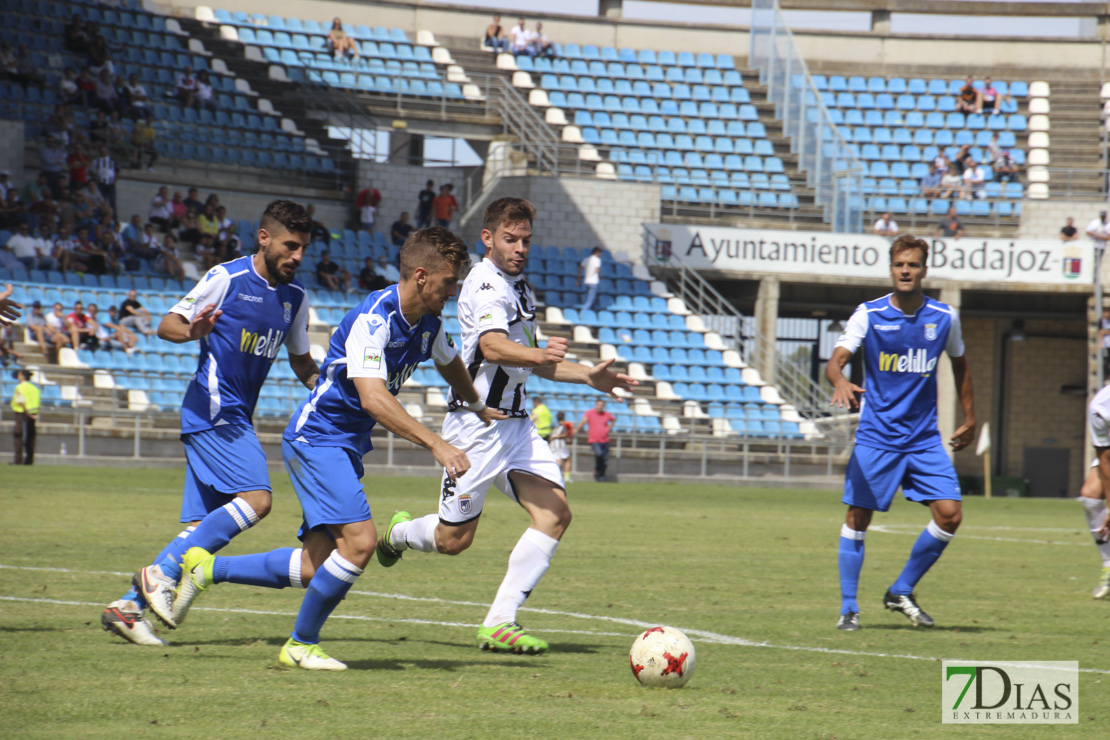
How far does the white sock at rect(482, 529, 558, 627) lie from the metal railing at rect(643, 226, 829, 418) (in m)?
22.6

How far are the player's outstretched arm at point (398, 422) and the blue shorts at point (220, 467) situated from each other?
1.06 metres

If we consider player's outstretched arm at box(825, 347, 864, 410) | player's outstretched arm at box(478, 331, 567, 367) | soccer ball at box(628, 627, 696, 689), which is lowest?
soccer ball at box(628, 627, 696, 689)

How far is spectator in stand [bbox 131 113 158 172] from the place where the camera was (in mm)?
29000

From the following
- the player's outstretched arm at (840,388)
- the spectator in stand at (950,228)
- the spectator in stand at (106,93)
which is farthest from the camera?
the spectator in stand at (950,228)

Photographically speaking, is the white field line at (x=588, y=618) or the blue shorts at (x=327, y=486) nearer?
the blue shorts at (x=327, y=486)

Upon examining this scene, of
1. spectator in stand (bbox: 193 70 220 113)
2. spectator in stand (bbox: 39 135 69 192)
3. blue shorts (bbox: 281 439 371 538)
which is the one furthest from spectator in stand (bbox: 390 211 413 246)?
blue shorts (bbox: 281 439 371 538)

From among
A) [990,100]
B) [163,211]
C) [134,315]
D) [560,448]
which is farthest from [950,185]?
[134,315]

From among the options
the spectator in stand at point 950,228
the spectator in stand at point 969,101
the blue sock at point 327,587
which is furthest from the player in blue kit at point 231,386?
the spectator in stand at point 969,101

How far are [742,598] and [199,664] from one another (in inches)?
170

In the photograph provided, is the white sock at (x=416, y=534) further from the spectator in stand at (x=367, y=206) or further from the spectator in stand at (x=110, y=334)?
the spectator in stand at (x=367, y=206)

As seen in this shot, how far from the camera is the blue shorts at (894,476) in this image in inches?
316

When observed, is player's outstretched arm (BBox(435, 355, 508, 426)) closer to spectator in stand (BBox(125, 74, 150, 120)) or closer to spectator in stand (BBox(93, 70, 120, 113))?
spectator in stand (BBox(93, 70, 120, 113))

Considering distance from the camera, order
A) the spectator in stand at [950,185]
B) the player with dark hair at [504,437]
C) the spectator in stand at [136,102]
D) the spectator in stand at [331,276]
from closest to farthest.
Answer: the player with dark hair at [504,437]
the spectator in stand at [331,276]
the spectator in stand at [136,102]
the spectator in stand at [950,185]

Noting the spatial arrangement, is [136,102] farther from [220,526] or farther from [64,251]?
[220,526]
